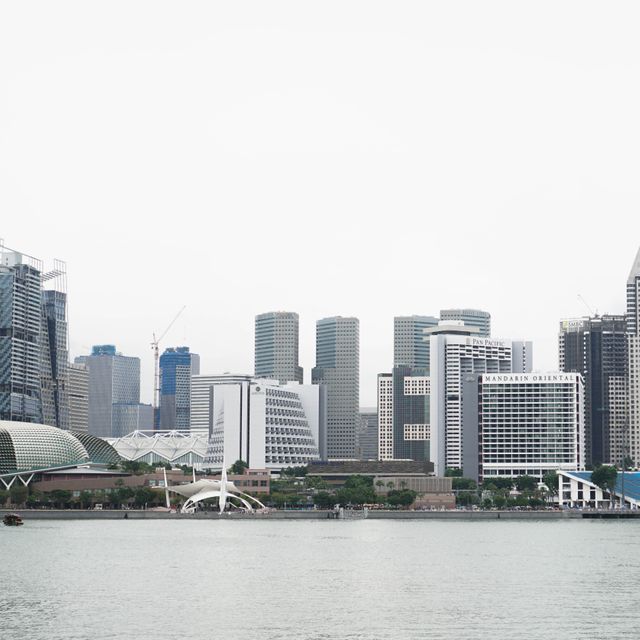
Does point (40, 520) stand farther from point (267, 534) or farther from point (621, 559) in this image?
point (621, 559)

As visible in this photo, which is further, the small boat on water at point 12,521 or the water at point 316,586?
the small boat on water at point 12,521

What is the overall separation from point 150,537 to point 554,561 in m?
48.4

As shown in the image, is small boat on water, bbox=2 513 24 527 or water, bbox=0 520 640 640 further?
small boat on water, bbox=2 513 24 527

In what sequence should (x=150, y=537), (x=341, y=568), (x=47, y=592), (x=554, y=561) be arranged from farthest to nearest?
(x=150, y=537), (x=554, y=561), (x=341, y=568), (x=47, y=592)

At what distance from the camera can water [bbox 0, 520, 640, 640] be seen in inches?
2547

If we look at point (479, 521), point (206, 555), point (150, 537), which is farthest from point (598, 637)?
point (479, 521)

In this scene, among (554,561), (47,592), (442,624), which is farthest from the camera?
(554,561)

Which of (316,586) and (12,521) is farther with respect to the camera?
(12,521)

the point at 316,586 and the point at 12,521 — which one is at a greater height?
the point at 316,586

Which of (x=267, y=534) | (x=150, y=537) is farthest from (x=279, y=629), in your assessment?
(x=267, y=534)

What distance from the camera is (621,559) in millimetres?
109812

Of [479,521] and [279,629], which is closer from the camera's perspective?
[279,629]

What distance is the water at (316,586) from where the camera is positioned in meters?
64.7

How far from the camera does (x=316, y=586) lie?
277ft
